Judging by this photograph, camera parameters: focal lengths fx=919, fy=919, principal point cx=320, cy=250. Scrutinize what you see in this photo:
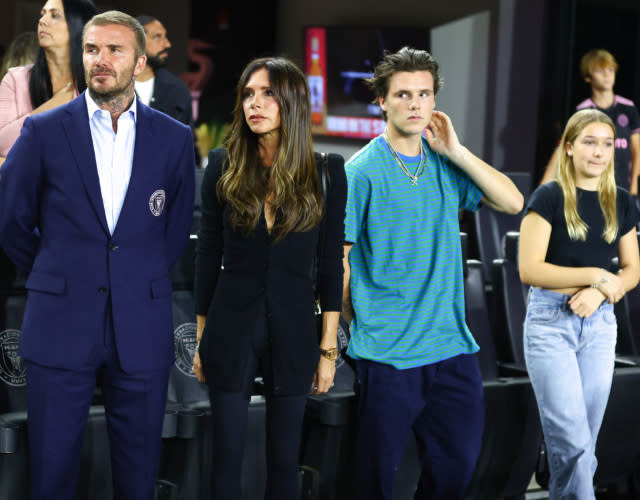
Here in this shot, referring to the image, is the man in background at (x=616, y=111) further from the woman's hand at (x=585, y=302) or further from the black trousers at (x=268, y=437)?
Answer: the black trousers at (x=268, y=437)

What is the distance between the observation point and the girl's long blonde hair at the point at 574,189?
255 centimetres

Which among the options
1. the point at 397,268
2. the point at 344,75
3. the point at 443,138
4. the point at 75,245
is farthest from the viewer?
the point at 344,75

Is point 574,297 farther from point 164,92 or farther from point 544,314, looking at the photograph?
point 164,92

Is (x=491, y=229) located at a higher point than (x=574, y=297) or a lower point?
higher

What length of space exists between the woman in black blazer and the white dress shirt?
19 centimetres

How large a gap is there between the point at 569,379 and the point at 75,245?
1.37 meters

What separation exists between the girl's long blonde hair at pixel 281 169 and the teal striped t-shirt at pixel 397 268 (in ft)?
0.79

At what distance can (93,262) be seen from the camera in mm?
1935

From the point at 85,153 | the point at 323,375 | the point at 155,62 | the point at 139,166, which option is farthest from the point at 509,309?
the point at 155,62

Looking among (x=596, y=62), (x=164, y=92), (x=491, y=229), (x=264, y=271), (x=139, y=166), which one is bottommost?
(x=264, y=271)

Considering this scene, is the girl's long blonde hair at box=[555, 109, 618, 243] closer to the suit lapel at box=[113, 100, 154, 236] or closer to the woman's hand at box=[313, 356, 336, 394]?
Answer: the woman's hand at box=[313, 356, 336, 394]

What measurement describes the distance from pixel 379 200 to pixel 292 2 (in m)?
6.13

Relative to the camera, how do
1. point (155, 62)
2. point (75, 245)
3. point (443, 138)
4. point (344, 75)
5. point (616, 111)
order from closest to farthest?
1. point (75, 245)
2. point (443, 138)
3. point (155, 62)
4. point (616, 111)
5. point (344, 75)

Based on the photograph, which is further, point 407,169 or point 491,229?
point 491,229
